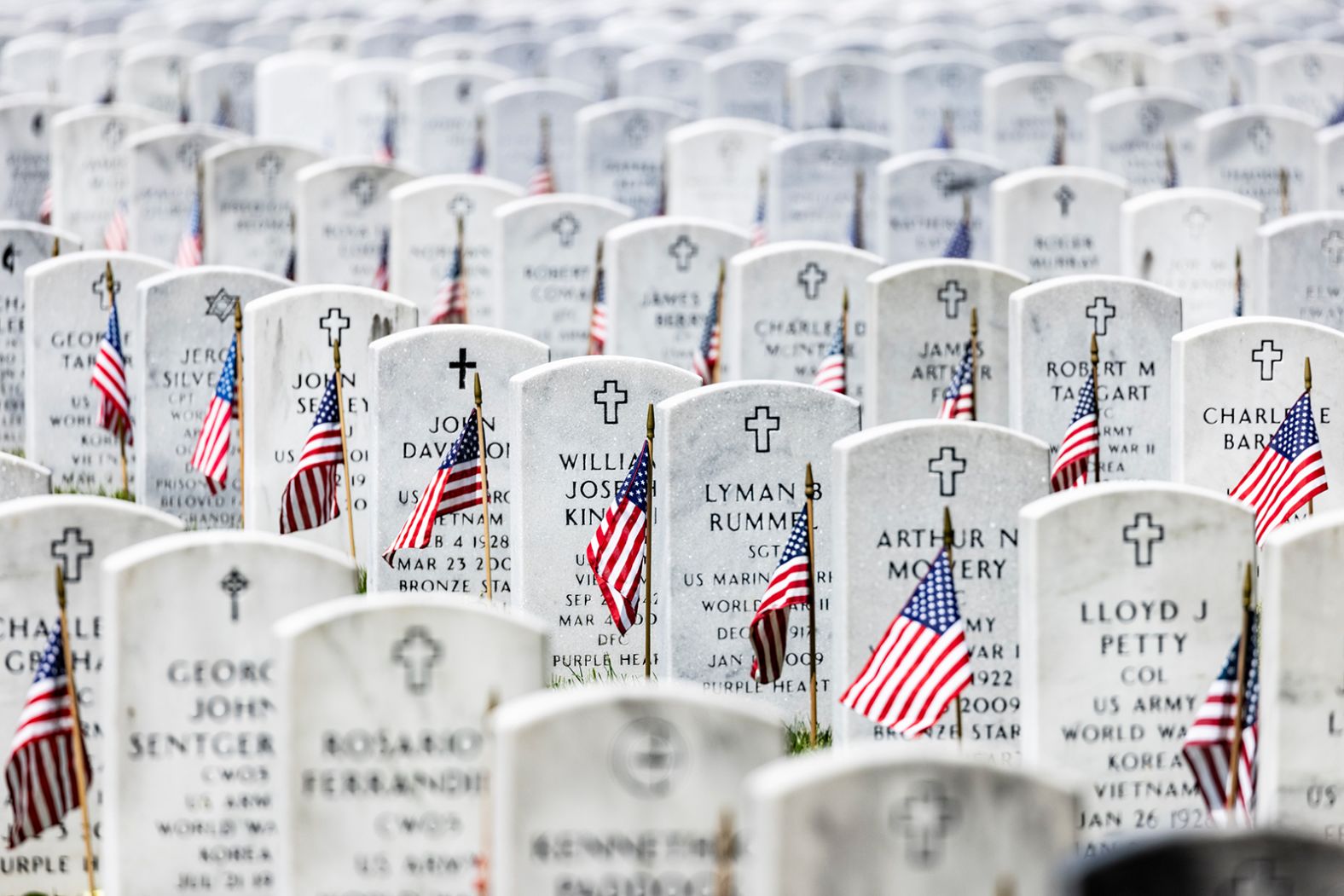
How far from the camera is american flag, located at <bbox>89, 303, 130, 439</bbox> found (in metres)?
11.4

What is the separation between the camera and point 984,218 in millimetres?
15289

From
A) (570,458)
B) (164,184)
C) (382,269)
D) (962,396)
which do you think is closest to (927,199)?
(382,269)

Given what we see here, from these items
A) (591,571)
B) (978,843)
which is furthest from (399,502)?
(978,843)

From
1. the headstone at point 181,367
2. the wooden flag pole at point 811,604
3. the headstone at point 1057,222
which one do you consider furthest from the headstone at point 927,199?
the wooden flag pole at point 811,604

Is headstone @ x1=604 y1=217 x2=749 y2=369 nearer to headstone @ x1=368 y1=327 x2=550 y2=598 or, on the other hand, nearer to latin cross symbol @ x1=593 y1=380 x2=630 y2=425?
headstone @ x1=368 y1=327 x2=550 y2=598

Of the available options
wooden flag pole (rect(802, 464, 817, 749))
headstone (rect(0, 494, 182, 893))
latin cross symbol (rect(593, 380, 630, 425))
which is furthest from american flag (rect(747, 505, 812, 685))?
headstone (rect(0, 494, 182, 893))

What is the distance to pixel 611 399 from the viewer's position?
9.42m

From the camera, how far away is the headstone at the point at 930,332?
448 inches

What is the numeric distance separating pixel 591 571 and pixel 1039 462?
79.2 inches

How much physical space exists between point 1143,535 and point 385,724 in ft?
8.58

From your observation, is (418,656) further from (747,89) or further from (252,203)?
(747,89)

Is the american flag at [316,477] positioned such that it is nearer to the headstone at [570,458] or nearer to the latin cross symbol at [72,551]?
the headstone at [570,458]

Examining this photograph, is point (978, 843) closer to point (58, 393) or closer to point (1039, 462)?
point (1039, 462)

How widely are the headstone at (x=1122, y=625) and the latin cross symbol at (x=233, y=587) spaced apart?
98.8 inches
